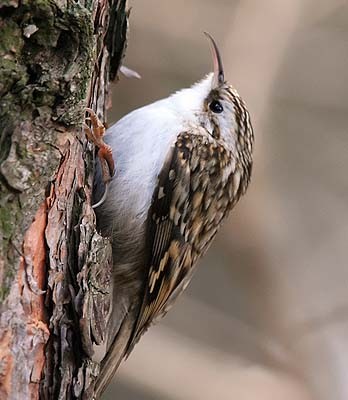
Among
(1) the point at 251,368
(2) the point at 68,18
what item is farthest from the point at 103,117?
(1) the point at 251,368

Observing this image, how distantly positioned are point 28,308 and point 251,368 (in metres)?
2.21

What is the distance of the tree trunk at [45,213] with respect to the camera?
1.29m

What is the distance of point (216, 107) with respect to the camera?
221 centimetres

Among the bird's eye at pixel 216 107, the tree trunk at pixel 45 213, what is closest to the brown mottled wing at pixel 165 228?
the bird's eye at pixel 216 107

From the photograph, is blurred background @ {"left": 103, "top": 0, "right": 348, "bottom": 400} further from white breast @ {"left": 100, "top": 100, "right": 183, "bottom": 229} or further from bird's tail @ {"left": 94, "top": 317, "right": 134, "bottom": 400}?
bird's tail @ {"left": 94, "top": 317, "right": 134, "bottom": 400}

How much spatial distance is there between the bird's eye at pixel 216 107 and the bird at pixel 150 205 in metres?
0.10

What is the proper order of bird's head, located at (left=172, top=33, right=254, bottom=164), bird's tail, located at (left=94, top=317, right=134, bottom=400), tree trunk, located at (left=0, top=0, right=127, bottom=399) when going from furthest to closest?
bird's head, located at (left=172, top=33, right=254, bottom=164) < bird's tail, located at (left=94, top=317, right=134, bottom=400) < tree trunk, located at (left=0, top=0, right=127, bottom=399)

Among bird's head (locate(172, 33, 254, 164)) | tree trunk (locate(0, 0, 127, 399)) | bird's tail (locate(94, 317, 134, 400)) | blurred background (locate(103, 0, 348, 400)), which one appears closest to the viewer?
tree trunk (locate(0, 0, 127, 399))

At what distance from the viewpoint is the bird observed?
1.88 meters

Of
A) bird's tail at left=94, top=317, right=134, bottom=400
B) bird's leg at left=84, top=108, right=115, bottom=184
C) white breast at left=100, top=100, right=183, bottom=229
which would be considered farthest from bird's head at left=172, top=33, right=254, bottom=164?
bird's tail at left=94, top=317, right=134, bottom=400

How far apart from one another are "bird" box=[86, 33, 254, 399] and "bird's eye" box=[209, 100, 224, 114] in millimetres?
97

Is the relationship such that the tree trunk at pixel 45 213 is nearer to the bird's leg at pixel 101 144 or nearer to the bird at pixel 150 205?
the bird's leg at pixel 101 144

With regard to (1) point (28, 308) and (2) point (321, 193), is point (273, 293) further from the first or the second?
(1) point (28, 308)

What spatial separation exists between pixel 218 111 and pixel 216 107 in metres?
0.02
